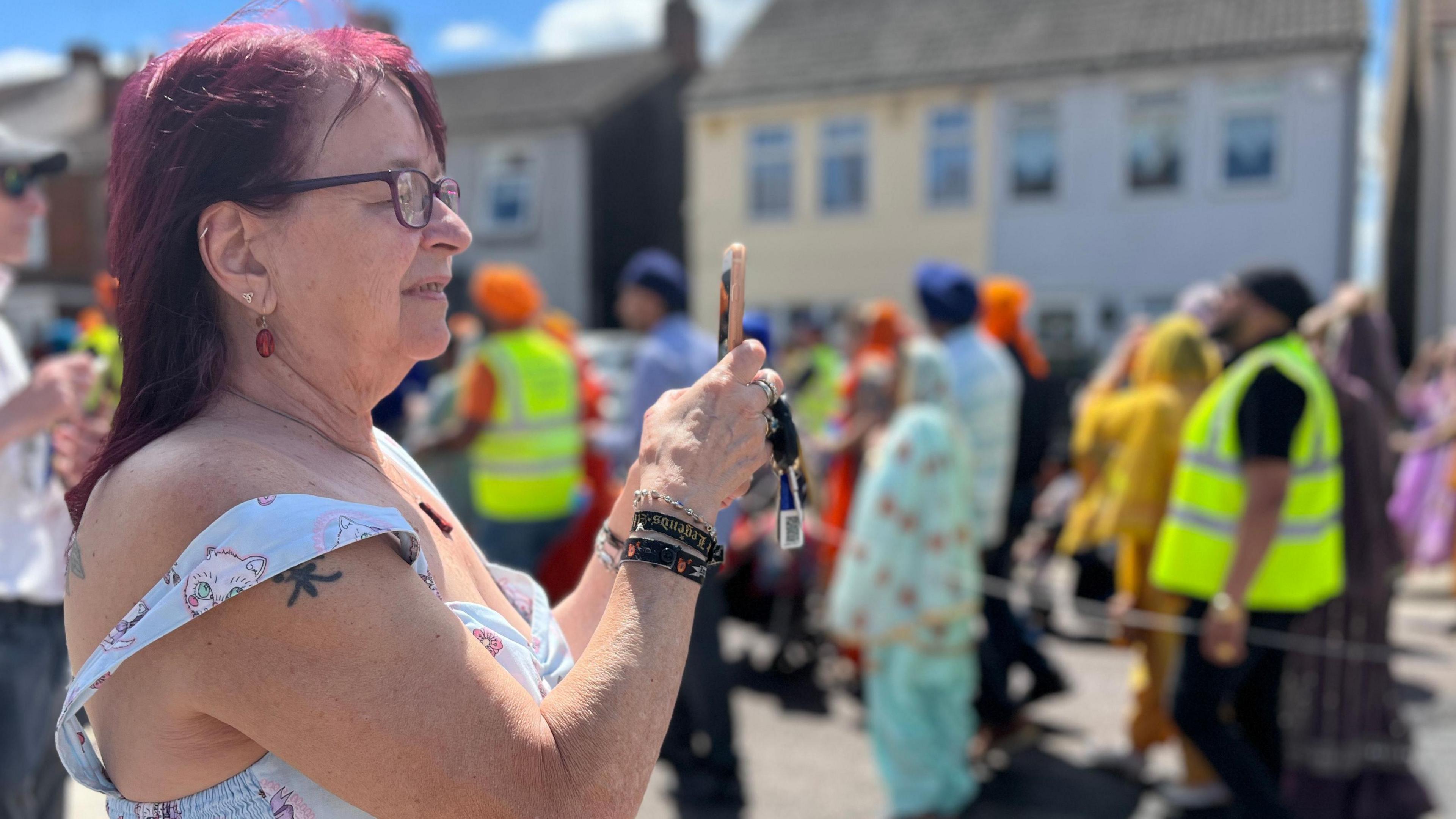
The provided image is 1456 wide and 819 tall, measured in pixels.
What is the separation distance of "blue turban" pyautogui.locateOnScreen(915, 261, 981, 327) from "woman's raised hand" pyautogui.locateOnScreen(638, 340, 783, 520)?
359 centimetres

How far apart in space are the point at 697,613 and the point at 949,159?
1522 cm

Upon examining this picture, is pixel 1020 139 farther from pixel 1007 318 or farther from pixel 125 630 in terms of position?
pixel 125 630

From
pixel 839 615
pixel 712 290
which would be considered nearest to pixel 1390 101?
pixel 712 290

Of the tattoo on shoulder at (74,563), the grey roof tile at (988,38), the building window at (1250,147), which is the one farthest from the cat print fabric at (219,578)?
the building window at (1250,147)

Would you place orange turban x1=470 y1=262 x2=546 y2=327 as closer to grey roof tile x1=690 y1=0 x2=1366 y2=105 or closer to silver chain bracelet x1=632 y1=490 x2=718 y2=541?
silver chain bracelet x1=632 y1=490 x2=718 y2=541

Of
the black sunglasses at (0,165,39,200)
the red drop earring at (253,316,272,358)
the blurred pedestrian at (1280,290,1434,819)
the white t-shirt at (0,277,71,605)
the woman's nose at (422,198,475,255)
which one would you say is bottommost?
the blurred pedestrian at (1280,290,1434,819)

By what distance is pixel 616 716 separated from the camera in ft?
3.90

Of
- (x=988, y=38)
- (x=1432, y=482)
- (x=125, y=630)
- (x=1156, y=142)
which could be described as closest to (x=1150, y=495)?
(x=125, y=630)

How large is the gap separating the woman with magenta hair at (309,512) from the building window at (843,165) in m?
18.0

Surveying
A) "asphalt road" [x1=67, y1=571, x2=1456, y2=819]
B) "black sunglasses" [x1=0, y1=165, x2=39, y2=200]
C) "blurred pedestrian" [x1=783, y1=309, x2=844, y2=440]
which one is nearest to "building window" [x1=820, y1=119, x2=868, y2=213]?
"blurred pedestrian" [x1=783, y1=309, x2=844, y2=440]

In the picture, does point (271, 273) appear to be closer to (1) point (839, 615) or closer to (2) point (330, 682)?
(2) point (330, 682)

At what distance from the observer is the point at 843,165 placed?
1906 centimetres

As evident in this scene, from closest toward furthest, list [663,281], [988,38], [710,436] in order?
1. [710,436]
2. [663,281]
3. [988,38]

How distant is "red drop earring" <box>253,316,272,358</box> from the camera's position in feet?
4.17
